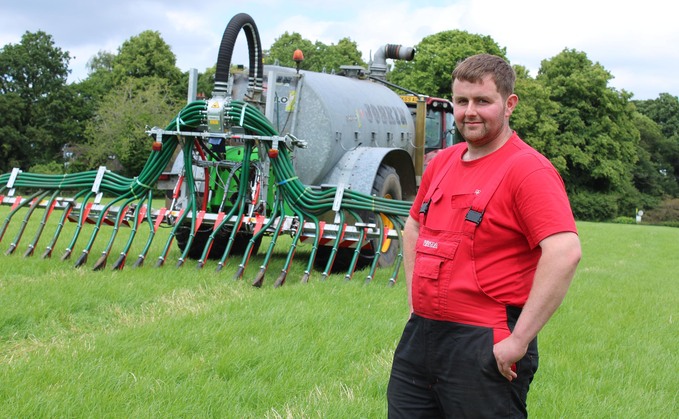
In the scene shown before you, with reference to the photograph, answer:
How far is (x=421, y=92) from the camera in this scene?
40312 millimetres

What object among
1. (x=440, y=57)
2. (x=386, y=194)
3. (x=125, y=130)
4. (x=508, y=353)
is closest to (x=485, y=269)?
(x=508, y=353)

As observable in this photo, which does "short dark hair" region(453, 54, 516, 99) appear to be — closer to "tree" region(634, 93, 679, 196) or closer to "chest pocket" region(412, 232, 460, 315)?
→ "chest pocket" region(412, 232, 460, 315)

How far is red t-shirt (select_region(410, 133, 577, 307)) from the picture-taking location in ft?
8.66

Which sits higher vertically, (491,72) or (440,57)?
(440,57)

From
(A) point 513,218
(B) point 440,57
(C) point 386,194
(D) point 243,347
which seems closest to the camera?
(A) point 513,218

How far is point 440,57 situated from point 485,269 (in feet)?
129

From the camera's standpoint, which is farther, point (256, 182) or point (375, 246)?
point (375, 246)

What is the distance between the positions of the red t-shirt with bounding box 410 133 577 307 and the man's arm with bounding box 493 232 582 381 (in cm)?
5

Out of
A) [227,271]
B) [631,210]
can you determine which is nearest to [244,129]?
[227,271]

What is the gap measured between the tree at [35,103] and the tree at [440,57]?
57.9 feet

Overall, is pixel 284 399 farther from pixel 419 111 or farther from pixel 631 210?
pixel 631 210

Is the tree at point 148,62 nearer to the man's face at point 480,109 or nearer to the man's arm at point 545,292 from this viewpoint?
the man's face at point 480,109

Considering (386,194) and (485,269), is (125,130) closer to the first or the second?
(386,194)

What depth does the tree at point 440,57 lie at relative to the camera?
134ft
